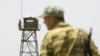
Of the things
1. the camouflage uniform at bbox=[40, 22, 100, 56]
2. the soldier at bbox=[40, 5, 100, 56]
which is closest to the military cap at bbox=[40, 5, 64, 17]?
the soldier at bbox=[40, 5, 100, 56]

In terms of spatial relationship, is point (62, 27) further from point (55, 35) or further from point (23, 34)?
point (23, 34)

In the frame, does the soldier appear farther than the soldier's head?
No

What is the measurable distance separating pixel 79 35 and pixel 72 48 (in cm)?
25

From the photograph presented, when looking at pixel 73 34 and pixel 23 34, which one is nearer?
pixel 73 34

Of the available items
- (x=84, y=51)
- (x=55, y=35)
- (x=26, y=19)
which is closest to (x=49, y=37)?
(x=55, y=35)

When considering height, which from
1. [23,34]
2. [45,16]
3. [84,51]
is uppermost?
[45,16]

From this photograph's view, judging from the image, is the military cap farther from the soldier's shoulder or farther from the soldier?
the soldier's shoulder

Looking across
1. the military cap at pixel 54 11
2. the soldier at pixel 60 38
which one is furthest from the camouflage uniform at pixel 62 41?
the military cap at pixel 54 11

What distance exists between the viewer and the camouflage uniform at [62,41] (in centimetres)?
801

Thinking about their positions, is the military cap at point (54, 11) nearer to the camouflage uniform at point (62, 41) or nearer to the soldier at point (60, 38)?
the soldier at point (60, 38)

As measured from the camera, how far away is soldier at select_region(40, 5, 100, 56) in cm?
801

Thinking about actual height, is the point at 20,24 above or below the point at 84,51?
below

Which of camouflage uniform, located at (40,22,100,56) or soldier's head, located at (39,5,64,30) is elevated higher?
soldier's head, located at (39,5,64,30)

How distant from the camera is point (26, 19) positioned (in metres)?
55.8
